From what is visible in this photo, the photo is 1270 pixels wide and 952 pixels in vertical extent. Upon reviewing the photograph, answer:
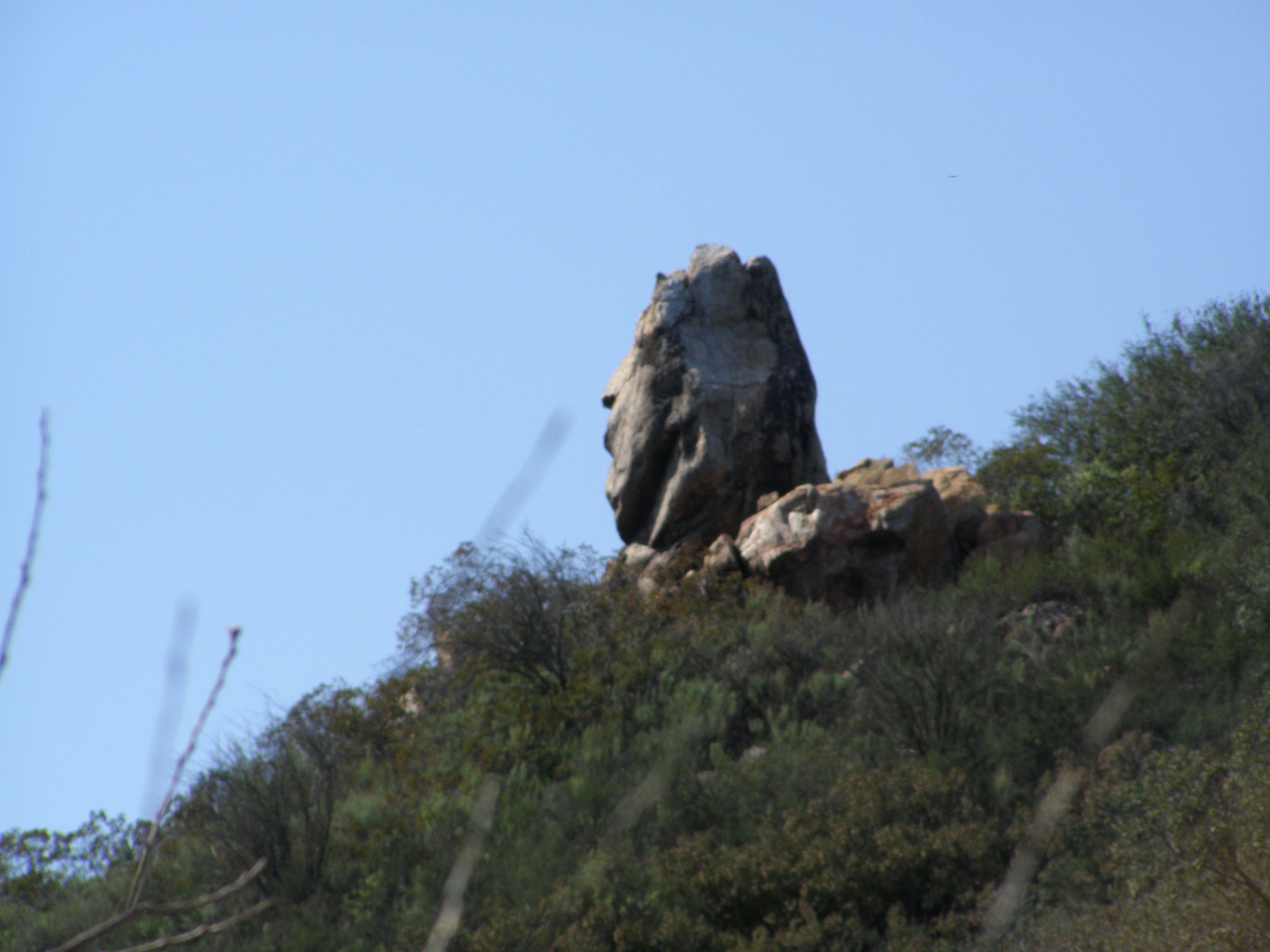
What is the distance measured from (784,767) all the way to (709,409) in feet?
33.1

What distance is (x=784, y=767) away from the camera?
12586 mm

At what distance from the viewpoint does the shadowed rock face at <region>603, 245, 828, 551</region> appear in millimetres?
21406

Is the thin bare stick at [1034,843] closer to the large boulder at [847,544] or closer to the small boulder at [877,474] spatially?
the large boulder at [847,544]

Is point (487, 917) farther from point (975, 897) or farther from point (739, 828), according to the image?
point (975, 897)

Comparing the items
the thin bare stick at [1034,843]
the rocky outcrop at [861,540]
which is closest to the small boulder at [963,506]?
the rocky outcrop at [861,540]

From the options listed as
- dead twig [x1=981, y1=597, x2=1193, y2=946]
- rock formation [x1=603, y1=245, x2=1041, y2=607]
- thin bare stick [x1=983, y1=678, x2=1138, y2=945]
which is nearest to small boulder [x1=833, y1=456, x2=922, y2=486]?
rock formation [x1=603, y1=245, x2=1041, y2=607]

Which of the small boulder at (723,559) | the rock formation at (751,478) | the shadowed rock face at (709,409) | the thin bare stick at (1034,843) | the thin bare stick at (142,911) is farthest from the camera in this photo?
the shadowed rock face at (709,409)

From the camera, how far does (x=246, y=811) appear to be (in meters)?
12.7

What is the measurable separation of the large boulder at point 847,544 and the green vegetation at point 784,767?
0.70 m

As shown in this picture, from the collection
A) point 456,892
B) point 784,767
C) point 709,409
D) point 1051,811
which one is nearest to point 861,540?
point 709,409

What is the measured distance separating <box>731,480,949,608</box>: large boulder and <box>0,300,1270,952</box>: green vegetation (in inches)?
27.4

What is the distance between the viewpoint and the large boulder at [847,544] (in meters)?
18.7

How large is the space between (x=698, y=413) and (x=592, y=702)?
775 centimetres

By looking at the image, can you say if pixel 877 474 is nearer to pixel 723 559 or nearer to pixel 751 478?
pixel 751 478
